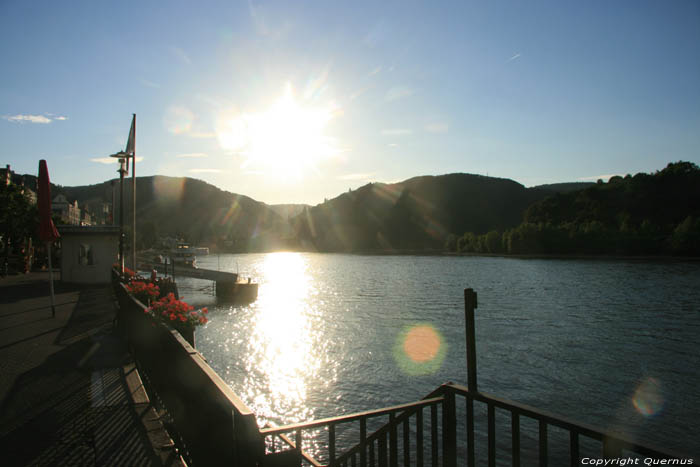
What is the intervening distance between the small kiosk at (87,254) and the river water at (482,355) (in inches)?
305

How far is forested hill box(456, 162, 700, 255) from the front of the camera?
120 m

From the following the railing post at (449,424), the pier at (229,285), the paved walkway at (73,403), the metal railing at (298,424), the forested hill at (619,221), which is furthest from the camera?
the forested hill at (619,221)

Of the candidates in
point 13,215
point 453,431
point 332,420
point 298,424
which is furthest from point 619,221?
point 298,424

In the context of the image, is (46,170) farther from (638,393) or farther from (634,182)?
(634,182)

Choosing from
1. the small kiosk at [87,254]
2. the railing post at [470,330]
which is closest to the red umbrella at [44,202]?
the railing post at [470,330]

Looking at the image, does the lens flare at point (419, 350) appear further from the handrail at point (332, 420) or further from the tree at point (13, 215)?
the tree at point (13, 215)

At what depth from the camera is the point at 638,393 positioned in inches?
651

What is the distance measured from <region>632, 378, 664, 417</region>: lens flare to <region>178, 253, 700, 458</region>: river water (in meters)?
0.06

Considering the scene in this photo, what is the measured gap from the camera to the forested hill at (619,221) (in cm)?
12050

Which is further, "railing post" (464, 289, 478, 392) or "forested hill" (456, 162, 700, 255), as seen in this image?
"forested hill" (456, 162, 700, 255)

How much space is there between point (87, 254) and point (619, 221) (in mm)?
143958

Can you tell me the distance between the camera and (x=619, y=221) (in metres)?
136

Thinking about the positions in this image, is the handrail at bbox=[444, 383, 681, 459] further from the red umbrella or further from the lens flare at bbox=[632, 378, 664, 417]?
the red umbrella

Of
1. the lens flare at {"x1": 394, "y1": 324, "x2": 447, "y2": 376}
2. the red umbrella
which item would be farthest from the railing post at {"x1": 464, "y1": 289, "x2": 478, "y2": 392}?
the lens flare at {"x1": 394, "y1": 324, "x2": 447, "y2": 376}
